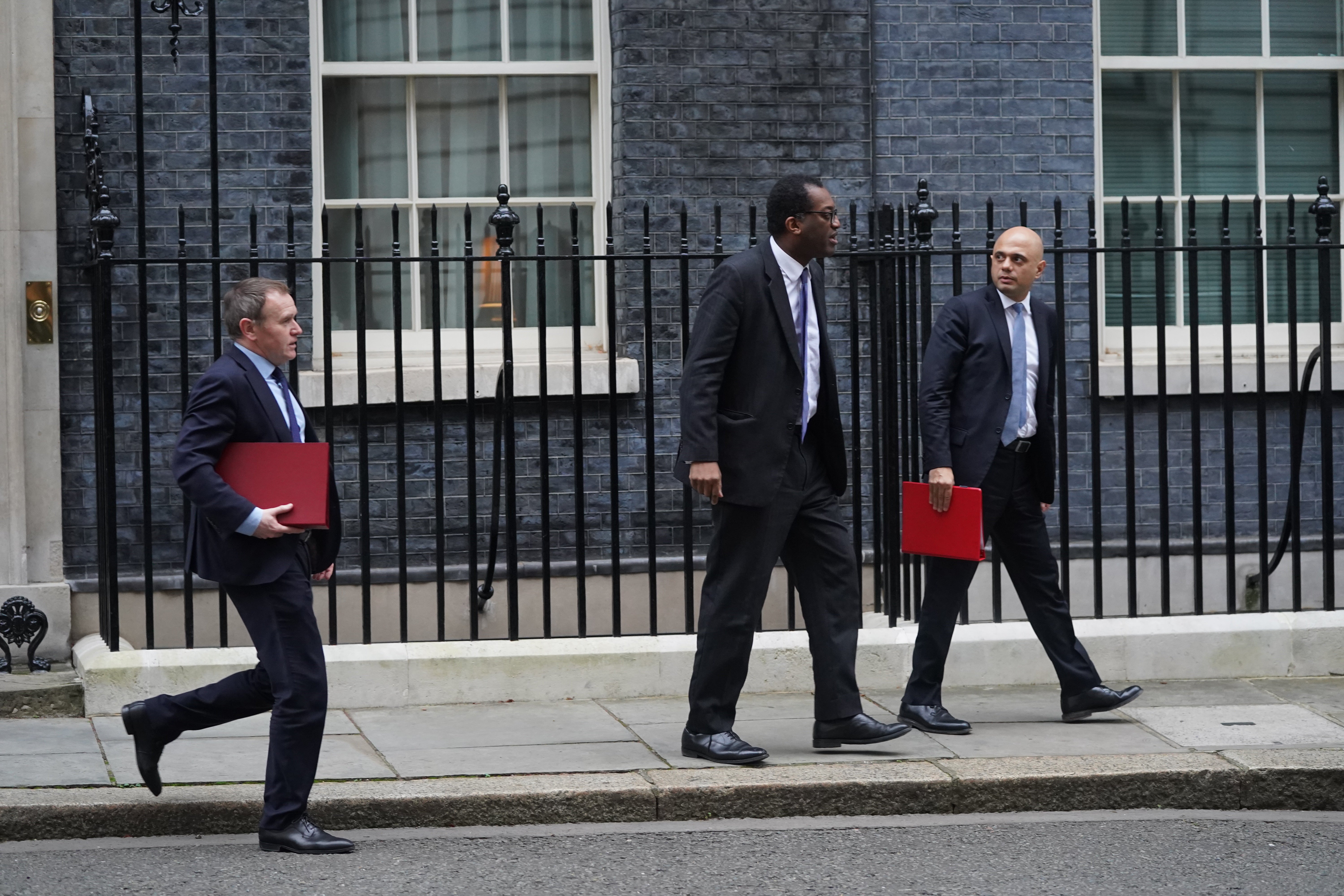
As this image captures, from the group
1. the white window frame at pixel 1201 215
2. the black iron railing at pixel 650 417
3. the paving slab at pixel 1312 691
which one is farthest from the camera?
the white window frame at pixel 1201 215

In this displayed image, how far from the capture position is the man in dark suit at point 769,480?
19.4ft

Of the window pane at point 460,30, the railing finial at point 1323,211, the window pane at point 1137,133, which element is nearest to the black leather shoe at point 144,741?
the window pane at point 460,30

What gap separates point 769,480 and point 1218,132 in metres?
4.66

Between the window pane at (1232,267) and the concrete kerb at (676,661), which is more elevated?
the window pane at (1232,267)

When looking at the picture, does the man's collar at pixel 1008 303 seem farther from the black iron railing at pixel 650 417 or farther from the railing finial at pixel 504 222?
the railing finial at pixel 504 222

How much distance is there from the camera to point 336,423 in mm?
8266

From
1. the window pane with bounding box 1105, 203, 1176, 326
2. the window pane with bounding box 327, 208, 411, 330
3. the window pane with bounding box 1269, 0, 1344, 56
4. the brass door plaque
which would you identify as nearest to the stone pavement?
the brass door plaque

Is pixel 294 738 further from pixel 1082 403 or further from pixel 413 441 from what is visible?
pixel 1082 403

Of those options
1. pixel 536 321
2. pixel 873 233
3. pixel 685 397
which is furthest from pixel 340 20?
pixel 685 397

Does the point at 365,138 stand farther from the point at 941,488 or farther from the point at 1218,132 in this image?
the point at 1218,132

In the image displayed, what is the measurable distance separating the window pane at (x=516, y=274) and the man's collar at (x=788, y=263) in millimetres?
2635

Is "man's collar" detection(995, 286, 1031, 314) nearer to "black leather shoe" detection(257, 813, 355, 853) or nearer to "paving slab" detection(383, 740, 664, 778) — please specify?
"paving slab" detection(383, 740, 664, 778)

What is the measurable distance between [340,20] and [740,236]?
7.22 feet

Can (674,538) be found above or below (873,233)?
below
